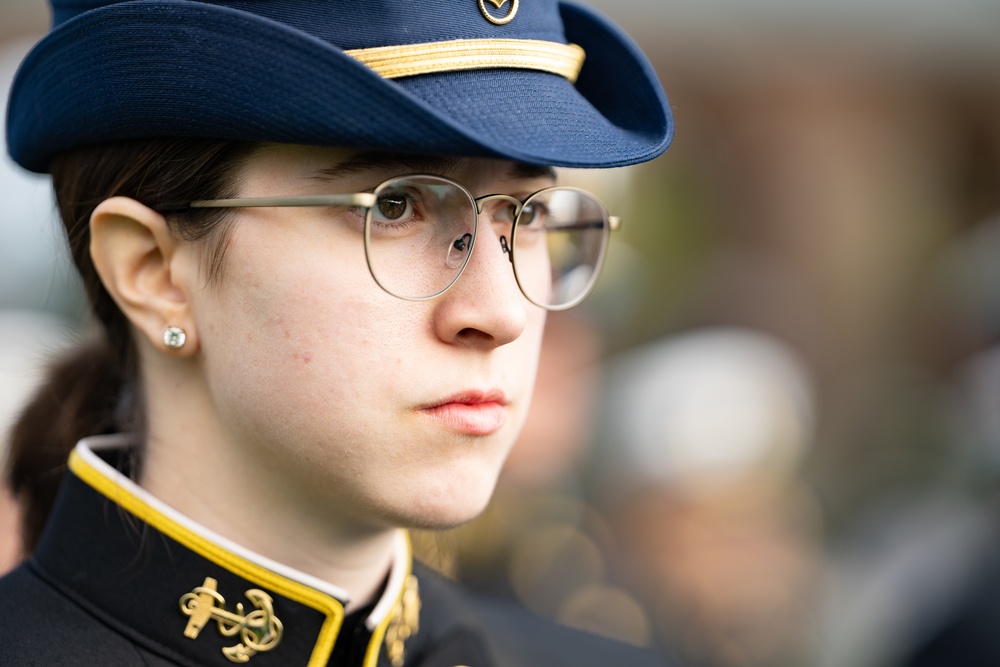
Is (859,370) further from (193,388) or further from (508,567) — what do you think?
(193,388)

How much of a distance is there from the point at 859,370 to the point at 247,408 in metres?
9.02

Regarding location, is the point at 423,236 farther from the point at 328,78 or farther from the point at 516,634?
the point at 516,634

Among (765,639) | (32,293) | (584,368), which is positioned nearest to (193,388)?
(584,368)

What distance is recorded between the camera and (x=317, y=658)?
6.77ft

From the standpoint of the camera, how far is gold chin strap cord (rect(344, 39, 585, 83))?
1.86 metres

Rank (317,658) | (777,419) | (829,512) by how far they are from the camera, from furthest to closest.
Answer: (829,512) → (777,419) → (317,658)

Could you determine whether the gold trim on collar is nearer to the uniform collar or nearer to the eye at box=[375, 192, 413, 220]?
the uniform collar

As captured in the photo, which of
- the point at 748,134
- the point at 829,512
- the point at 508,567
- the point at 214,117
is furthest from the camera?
the point at 748,134

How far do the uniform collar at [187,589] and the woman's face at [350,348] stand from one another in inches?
7.4

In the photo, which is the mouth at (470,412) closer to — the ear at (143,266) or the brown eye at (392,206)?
the brown eye at (392,206)

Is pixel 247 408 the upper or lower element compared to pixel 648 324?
upper

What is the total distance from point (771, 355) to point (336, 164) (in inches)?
224

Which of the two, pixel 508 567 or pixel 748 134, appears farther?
pixel 748 134

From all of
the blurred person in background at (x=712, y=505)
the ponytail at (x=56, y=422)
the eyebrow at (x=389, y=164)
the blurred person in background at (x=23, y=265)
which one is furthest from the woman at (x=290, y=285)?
the blurred person in background at (x=23, y=265)
